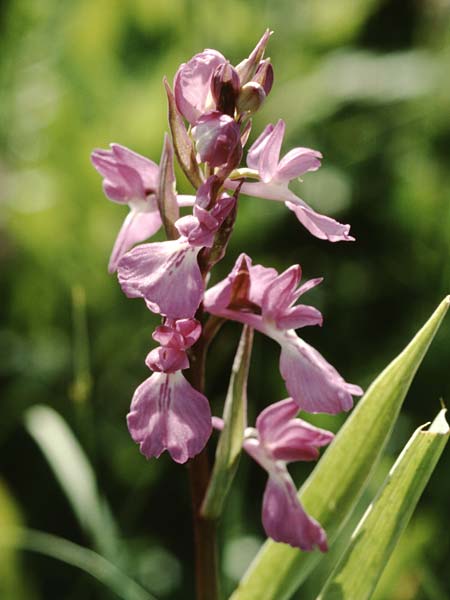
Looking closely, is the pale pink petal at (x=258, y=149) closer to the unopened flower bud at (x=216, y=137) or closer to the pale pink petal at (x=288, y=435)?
the unopened flower bud at (x=216, y=137)

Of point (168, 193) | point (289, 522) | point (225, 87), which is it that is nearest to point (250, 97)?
point (225, 87)

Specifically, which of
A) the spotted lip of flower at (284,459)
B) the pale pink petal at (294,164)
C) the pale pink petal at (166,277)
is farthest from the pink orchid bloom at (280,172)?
the spotted lip of flower at (284,459)

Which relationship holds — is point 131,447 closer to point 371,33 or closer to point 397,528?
point 397,528

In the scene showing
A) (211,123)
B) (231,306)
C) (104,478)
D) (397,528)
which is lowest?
(104,478)

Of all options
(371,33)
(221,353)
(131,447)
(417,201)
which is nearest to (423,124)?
(417,201)

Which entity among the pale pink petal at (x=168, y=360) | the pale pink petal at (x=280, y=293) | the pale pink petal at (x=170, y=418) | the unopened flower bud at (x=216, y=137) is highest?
the unopened flower bud at (x=216, y=137)

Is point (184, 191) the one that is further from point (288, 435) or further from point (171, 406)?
point (171, 406)

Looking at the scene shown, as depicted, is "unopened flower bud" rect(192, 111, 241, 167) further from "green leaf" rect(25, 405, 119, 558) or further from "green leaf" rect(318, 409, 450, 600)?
"green leaf" rect(25, 405, 119, 558)
